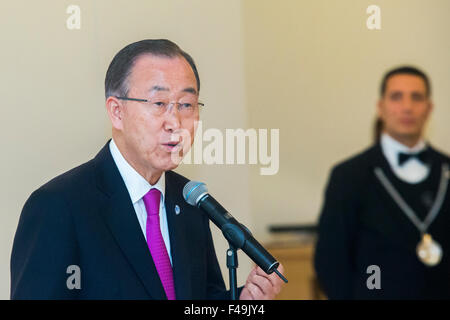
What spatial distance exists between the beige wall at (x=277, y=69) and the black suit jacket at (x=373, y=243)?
0.09 m

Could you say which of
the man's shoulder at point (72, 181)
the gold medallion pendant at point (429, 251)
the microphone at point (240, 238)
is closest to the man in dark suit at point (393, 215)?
the gold medallion pendant at point (429, 251)

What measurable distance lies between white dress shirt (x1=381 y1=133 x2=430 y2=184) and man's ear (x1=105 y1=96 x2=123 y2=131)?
0.89m

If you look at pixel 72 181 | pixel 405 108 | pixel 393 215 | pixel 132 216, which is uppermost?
pixel 405 108

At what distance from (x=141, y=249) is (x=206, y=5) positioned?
869 mm

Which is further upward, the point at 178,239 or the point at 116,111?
the point at 116,111

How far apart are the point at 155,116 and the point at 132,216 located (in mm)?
284

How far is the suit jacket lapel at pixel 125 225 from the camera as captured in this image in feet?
5.36

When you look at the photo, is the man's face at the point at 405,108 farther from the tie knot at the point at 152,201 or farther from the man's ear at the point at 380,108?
the tie knot at the point at 152,201

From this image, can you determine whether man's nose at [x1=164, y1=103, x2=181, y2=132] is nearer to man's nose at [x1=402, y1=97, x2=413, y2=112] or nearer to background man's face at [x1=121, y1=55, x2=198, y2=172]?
background man's face at [x1=121, y1=55, x2=198, y2=172]

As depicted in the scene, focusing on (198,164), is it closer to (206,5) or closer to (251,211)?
(251,211)

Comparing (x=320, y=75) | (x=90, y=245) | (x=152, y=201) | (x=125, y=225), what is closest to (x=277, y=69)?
(x=320, y=75)

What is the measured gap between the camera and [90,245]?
1.60 meters

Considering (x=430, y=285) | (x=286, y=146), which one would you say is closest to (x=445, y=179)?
(x=430, y=285)

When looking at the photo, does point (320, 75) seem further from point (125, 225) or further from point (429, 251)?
point (125, 225)
